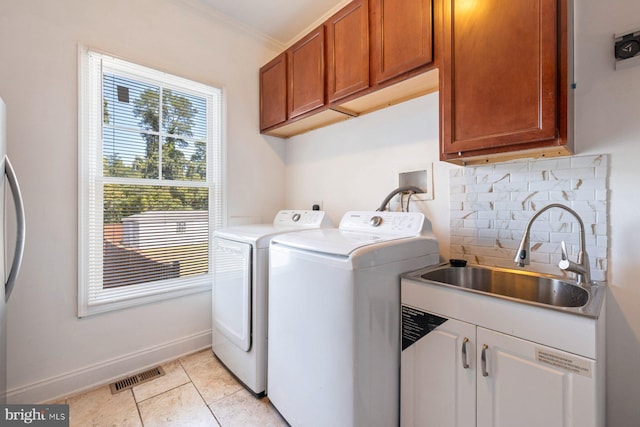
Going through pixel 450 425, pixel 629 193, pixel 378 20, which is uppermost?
pixel 378 20

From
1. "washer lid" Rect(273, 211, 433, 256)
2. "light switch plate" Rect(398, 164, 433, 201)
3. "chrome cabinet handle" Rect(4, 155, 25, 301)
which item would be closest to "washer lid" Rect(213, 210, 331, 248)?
"washer lid" Rect(273, 211, 433, 256)

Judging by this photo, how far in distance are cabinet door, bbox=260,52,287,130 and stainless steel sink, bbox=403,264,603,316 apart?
5.82 ft

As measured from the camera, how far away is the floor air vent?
182cm

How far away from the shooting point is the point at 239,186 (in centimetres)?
256

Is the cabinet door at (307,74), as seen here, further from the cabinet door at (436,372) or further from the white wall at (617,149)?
the cabinet door at (436,372)

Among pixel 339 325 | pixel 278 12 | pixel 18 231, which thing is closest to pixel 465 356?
pixel 339 325

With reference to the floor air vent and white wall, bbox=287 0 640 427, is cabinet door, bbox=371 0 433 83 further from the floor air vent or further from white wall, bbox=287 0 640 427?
the floor air vent

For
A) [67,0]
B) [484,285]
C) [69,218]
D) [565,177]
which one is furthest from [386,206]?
[67,0]

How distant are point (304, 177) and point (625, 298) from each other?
89.1 inches

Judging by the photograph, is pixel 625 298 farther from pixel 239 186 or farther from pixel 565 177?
pixel 239 186

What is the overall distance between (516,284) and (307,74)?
1987 millimetres

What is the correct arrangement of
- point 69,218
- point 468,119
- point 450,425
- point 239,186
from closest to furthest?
point 450,425
point 468,119
point 69,218
point 239,186

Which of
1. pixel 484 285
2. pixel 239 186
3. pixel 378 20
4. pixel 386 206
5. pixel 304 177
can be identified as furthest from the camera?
pixel 304 177

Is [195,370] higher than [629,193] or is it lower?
lower
